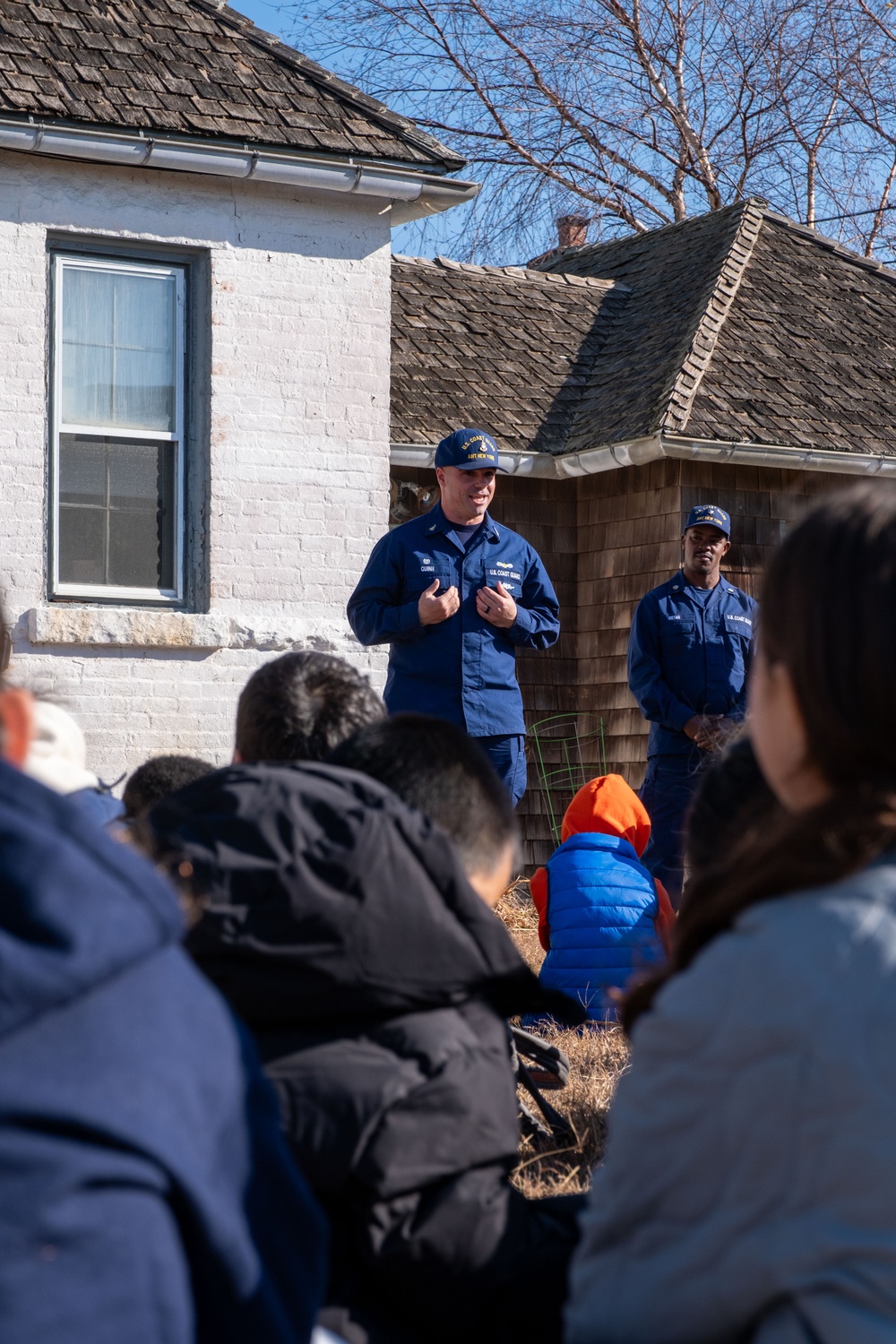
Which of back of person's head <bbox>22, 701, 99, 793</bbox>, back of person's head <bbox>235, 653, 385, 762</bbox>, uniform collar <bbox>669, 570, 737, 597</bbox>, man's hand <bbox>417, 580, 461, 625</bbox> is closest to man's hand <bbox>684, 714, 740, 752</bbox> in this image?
uniform collar <bbox>669, 570, 737, 597</bbox>

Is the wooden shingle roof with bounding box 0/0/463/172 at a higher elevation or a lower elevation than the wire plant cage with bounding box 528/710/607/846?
higher

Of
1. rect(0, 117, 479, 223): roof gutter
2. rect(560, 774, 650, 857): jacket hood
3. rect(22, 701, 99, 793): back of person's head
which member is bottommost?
rect(560, 774, 650, 857): jacket hood

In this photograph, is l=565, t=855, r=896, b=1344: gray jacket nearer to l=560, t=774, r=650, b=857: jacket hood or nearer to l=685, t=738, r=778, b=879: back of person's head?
l=685, t=738, r=778, b=879: back of person's head

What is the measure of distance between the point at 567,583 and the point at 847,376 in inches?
99.0

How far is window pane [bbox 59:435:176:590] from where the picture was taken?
7.40m

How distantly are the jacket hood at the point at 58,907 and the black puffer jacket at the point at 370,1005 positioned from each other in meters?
0.68

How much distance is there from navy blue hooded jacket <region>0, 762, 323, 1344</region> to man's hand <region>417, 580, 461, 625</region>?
437 cm

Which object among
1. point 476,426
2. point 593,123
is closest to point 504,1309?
point 476,426

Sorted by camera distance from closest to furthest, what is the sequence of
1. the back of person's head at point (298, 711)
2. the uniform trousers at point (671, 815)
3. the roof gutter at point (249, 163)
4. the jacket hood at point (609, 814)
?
1. the back of person's head at point (298, 711)
2. the jacket hood at point (609, 814)
3. the uniform trousers at point (671, 815)
4. the roof gutter at point (249, 163)

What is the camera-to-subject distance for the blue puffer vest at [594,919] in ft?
16.0

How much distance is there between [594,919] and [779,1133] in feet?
11.6

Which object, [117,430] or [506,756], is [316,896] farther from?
[117,430]

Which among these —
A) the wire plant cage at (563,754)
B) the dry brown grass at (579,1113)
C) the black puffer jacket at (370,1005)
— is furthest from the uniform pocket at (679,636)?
the black puffer jacket at (370,1005)

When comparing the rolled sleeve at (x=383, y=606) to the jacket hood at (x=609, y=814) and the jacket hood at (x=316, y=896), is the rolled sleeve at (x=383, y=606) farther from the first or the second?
the jacket hood at (x=316, y=896)
